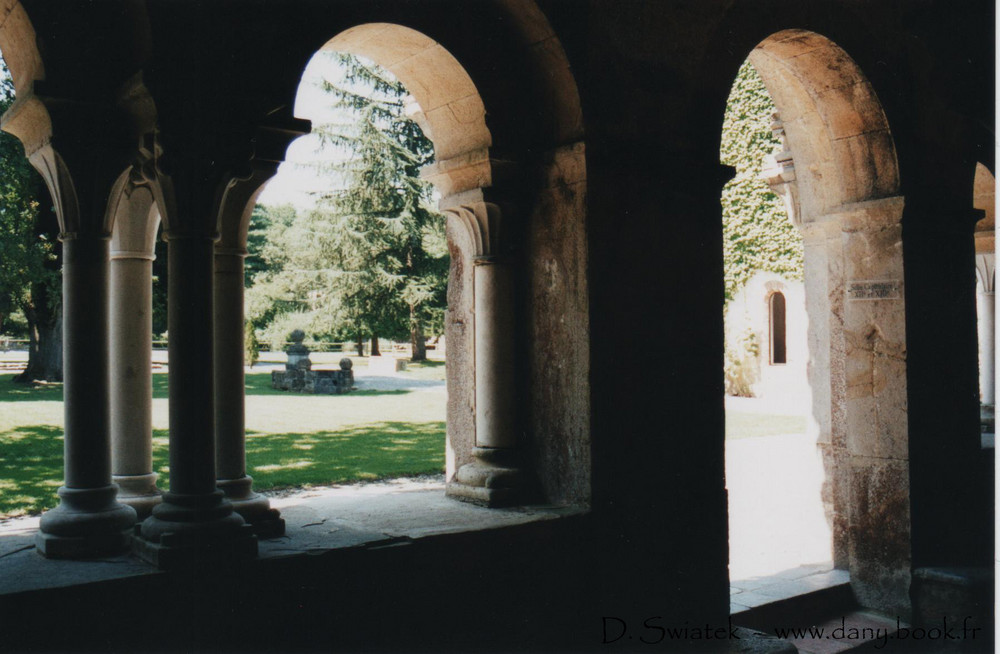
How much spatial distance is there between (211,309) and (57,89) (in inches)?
32.8

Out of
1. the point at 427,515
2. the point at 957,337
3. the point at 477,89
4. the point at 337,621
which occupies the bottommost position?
the point at 337,621

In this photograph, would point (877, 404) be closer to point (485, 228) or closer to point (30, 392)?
point (485, 228)

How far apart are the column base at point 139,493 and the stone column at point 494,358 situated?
121 cm

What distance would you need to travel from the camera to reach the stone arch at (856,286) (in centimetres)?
467

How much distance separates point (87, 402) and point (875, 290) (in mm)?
3924

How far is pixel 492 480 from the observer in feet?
12.0

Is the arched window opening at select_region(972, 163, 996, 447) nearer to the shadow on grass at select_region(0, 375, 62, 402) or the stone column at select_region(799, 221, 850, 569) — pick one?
the stone column at select_region(799, 221, 850, 569)

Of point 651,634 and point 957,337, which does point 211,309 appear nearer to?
point 651,634

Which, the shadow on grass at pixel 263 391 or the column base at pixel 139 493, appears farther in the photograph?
the shadow on grass at pixel 263 391

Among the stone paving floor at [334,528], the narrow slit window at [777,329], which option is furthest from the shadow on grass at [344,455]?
the narrow slit window at [777,329]

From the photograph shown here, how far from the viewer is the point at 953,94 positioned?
503 centimetres

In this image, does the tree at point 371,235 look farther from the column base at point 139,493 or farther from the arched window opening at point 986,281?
the column base at point 139,493

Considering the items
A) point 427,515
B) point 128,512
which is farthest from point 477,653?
point 128,512

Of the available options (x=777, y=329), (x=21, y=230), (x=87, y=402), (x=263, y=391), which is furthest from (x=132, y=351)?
(x=263, y=391)
